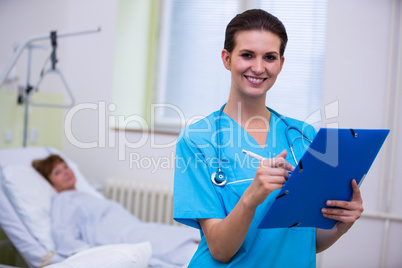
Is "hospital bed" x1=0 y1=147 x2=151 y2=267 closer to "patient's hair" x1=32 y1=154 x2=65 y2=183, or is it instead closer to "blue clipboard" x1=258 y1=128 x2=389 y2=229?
"patient's hair" x1=32 y1=154 x2=65 y2=183

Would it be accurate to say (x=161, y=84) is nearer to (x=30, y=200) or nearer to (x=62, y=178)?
(x=62, y=178)

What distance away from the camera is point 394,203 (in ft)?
7.80

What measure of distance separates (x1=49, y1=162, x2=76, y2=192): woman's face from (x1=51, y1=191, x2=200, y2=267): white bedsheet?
9 centimetres

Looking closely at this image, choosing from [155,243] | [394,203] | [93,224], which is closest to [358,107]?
[394,203]

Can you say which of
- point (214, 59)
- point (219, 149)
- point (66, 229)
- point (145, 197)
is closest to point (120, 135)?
point (145, 197)

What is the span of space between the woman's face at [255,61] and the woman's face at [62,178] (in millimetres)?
1718

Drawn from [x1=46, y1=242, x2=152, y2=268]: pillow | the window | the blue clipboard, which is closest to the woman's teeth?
the blue clipboard

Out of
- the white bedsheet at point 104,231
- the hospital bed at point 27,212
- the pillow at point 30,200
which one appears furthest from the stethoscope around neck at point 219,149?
the pillow at point 30,200

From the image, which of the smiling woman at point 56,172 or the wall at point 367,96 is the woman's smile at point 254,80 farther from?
the smiling woman at point 56,172

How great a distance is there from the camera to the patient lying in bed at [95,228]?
197 centimetres

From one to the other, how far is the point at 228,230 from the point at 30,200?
1.59 metres

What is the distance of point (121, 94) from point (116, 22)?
0.53 m

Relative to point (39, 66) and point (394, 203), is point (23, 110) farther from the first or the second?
point (394, 203)

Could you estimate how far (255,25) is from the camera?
94 cm
